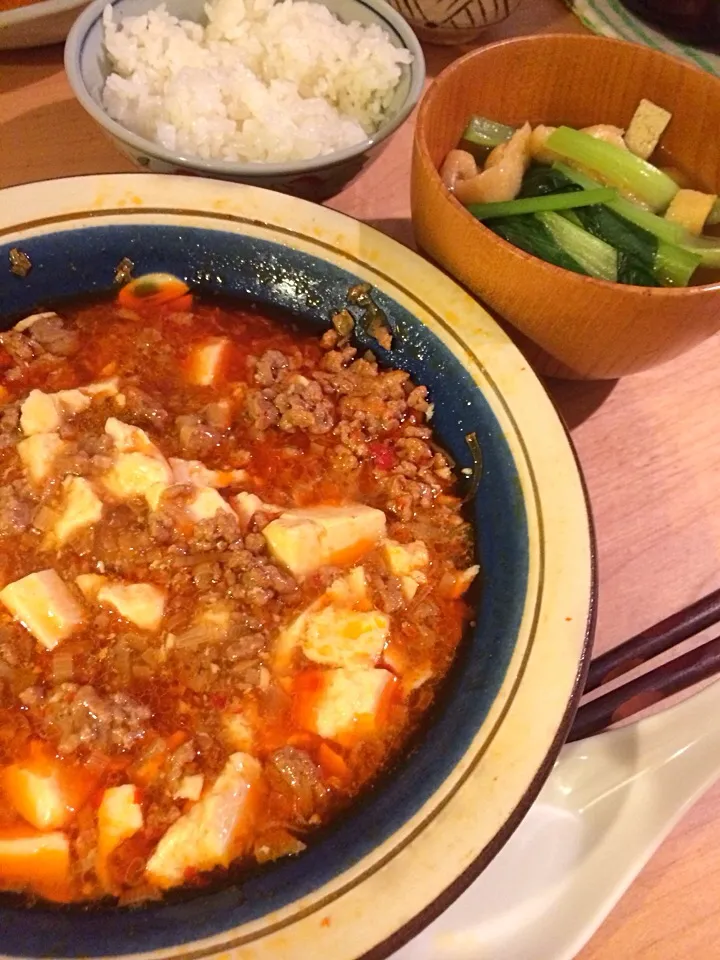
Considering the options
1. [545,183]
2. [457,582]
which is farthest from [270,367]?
[545,183]

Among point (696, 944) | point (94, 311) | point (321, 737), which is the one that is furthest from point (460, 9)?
point (696, 944)

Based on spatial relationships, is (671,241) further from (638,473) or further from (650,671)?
(650,671)

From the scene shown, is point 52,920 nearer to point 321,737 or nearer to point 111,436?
point 321,737

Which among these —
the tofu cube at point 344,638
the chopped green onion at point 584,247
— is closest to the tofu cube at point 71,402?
the tofu cube at point 344,638

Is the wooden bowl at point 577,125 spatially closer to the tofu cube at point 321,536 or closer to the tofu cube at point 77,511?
the tofu cube at point 321,536

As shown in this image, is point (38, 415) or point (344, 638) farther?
point (38, 415)

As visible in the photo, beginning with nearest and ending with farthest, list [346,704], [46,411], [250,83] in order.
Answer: [346,704], [46,411], [250,83]

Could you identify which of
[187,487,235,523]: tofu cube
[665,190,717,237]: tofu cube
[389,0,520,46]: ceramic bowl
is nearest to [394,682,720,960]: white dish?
→ [187,487,235,523]: tofu cube
